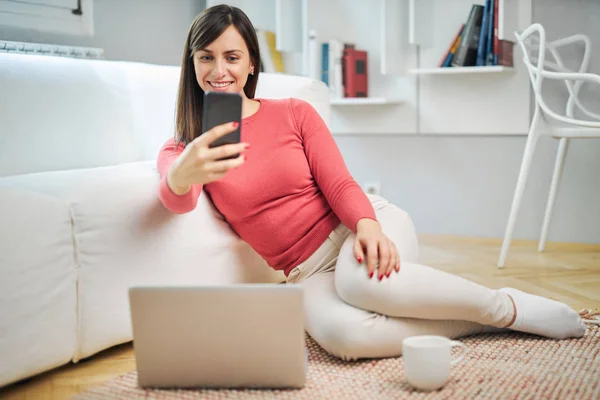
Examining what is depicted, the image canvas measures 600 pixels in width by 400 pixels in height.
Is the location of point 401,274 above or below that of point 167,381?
above

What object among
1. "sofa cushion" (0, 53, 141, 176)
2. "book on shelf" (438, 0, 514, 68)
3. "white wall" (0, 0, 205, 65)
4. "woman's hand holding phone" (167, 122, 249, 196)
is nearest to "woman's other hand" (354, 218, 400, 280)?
"woman's hand holding phone" (167, 122, 249, 196)

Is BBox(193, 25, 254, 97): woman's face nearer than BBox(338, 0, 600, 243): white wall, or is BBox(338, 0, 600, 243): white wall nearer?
BBox(193, 25, 254, 97): woman's face

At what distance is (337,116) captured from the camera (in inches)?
134

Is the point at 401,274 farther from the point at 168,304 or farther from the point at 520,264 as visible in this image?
the point at 520,264

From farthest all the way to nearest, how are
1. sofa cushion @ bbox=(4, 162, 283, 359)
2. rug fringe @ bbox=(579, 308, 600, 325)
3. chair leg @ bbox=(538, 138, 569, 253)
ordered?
chair leg @ bbox=(538, 138, 569, 253), rug fringe @ bbox=(579, 308, 600, 325), sofa cushion @ bbox=(4, 162, 283, 359)

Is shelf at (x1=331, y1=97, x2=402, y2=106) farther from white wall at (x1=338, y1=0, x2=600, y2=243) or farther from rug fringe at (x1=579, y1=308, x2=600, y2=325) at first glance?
rug fringe at (x1=579, y1=308, x2=600, y2=325)

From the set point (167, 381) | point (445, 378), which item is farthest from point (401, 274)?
point (167, 381)

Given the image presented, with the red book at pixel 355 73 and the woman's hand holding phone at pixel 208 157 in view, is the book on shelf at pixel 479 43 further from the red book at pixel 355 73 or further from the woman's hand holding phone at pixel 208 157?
the woman's hand holding phone at pixel 208 157

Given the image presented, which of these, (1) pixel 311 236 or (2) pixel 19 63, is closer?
(1) pixel 311 236

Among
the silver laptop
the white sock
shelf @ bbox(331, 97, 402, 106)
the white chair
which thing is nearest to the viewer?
the silver laptop

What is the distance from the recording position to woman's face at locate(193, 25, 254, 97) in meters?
1.55

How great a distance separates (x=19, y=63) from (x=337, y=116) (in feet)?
6.21

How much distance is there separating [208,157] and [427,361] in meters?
0.53

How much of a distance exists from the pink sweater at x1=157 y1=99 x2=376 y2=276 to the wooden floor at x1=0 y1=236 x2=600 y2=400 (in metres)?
0.37
